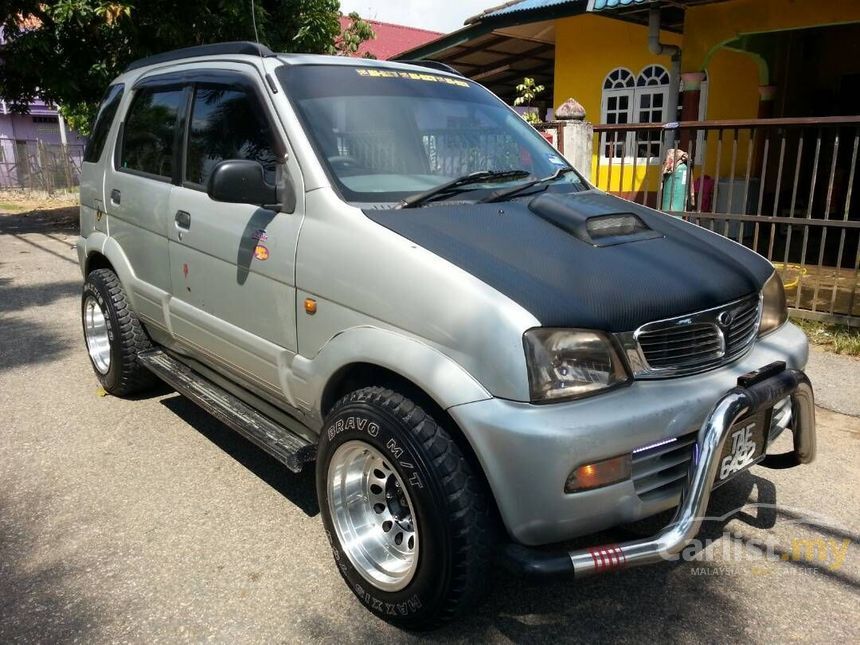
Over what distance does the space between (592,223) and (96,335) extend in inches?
149

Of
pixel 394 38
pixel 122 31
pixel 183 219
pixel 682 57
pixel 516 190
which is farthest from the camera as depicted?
pixel 394 38

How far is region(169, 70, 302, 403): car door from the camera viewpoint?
10.2 feet

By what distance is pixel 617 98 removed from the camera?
1274 centimetres

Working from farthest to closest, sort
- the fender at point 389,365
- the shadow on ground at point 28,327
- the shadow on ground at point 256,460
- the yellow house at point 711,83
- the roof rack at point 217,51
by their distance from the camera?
1. the yellow house at point 711,83
2. the shadow on ground at point 28,327
3. the shadow on ground at point 256,460
4. the roof rack at point 217,51
5. the fender at point 389,365

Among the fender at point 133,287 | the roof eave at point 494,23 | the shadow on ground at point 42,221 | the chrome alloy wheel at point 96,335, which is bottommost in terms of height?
the shadow on ground at point 42,221

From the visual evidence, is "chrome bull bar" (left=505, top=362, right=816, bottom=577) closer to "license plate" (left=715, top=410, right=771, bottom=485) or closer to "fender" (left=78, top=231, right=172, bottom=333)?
"license plate" (left=715, top=410, right=771, bottom=485)

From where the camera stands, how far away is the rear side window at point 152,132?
405 centimetres

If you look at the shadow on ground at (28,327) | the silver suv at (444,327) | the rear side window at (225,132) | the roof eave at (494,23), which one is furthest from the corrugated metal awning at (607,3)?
the shadow on ground at (28,327)

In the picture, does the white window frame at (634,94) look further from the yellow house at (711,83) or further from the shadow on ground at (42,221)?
the shadow on ground at (42,221)

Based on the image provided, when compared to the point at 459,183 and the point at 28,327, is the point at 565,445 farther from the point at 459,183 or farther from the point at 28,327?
the point at 28,327

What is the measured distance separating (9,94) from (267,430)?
1515 cm

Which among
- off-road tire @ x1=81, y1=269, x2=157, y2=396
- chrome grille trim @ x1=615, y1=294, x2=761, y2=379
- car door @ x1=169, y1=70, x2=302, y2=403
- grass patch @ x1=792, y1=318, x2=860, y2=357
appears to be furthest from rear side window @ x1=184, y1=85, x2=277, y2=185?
grass patch @ x1=792, y1=318, x2=860, y2=357

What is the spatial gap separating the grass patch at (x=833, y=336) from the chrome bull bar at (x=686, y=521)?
12.3ft

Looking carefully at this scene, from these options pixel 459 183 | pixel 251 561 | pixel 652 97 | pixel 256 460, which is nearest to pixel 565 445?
pixel 459 183
